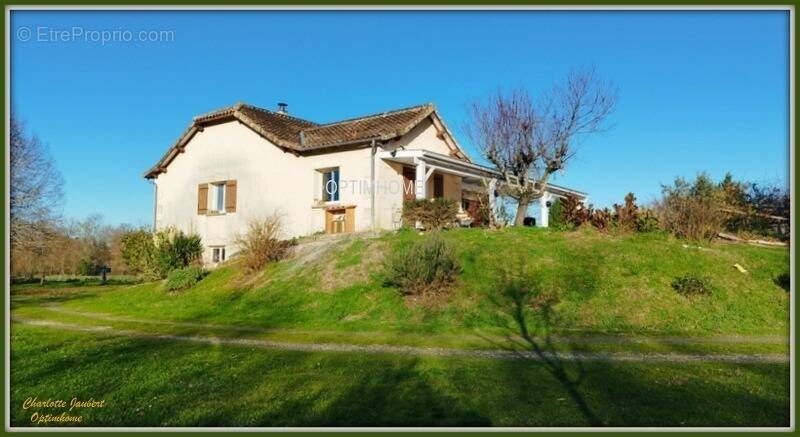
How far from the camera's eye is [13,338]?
38.8 ft

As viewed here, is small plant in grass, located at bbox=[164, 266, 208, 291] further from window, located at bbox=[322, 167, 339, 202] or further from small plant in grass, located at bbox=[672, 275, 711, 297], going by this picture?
small plant in grass, located at bbox=[672, 275, 711, 297]

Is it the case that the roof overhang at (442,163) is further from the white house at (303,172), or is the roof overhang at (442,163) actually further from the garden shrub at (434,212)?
the garden shrub at (434,212)

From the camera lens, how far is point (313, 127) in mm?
25953

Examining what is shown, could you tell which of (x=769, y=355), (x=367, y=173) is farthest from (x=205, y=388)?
(x=367, y=173)

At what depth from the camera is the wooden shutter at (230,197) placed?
971 inches

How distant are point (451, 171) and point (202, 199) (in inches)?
474

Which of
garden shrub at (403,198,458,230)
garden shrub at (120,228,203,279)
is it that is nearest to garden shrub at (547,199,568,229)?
garden shrub at (403,198,458,230)

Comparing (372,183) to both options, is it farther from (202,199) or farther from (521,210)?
(202,199)

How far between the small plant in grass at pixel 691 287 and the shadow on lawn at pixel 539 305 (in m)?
1.90

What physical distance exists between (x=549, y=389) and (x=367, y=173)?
1499cm

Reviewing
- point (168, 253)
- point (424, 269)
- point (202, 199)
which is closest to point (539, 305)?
point (424, 269)

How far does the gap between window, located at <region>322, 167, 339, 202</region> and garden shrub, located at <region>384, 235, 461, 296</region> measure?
828 centimetres

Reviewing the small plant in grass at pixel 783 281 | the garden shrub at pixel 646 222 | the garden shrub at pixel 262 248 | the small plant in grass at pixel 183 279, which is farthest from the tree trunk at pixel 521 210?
the small plant in grass at pixel 183 279

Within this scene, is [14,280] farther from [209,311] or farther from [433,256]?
[433,256]
